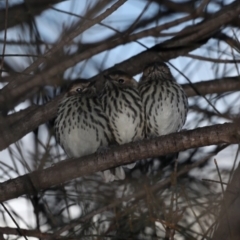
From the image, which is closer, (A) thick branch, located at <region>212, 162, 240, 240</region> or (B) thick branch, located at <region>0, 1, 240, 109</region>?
(A) thick branch, located at <region>212, 162, 240, 240</region>

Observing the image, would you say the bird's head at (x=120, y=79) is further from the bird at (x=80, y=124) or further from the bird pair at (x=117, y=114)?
the bird at (x=80, y=124)

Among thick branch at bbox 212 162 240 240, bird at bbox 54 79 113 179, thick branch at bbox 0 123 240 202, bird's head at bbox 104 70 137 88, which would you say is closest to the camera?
thick branch at bbox 212 162 240 240

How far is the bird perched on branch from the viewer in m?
6.22

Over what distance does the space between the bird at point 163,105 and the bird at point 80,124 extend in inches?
14.5

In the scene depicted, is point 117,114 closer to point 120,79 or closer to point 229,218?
point 120,79

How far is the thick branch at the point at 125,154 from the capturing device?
506 cm

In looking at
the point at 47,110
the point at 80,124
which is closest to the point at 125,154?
the point at 80,124

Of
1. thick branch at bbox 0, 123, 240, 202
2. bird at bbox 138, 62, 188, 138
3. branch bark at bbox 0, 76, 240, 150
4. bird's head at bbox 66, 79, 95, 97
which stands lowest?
thick branch at bbox 0, 123, 240, 202

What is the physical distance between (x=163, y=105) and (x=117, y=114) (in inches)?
15.4

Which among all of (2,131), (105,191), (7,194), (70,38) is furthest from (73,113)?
(2,131)

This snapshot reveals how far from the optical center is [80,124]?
245 inches

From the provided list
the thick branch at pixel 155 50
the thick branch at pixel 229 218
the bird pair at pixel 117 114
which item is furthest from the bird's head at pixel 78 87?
the thick branch at pixel 229 218

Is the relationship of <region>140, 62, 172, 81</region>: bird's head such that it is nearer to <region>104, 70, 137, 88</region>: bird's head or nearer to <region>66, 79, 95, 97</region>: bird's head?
<region>104, 70, 137, 88</region>: bird's head

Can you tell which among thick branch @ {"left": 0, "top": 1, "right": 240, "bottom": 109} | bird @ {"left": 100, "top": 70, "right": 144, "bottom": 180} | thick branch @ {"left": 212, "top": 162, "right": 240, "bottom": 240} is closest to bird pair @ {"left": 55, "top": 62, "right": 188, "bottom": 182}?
bird @ {"left": 100, "top": 70, "right": 144, "bottom": 180}
